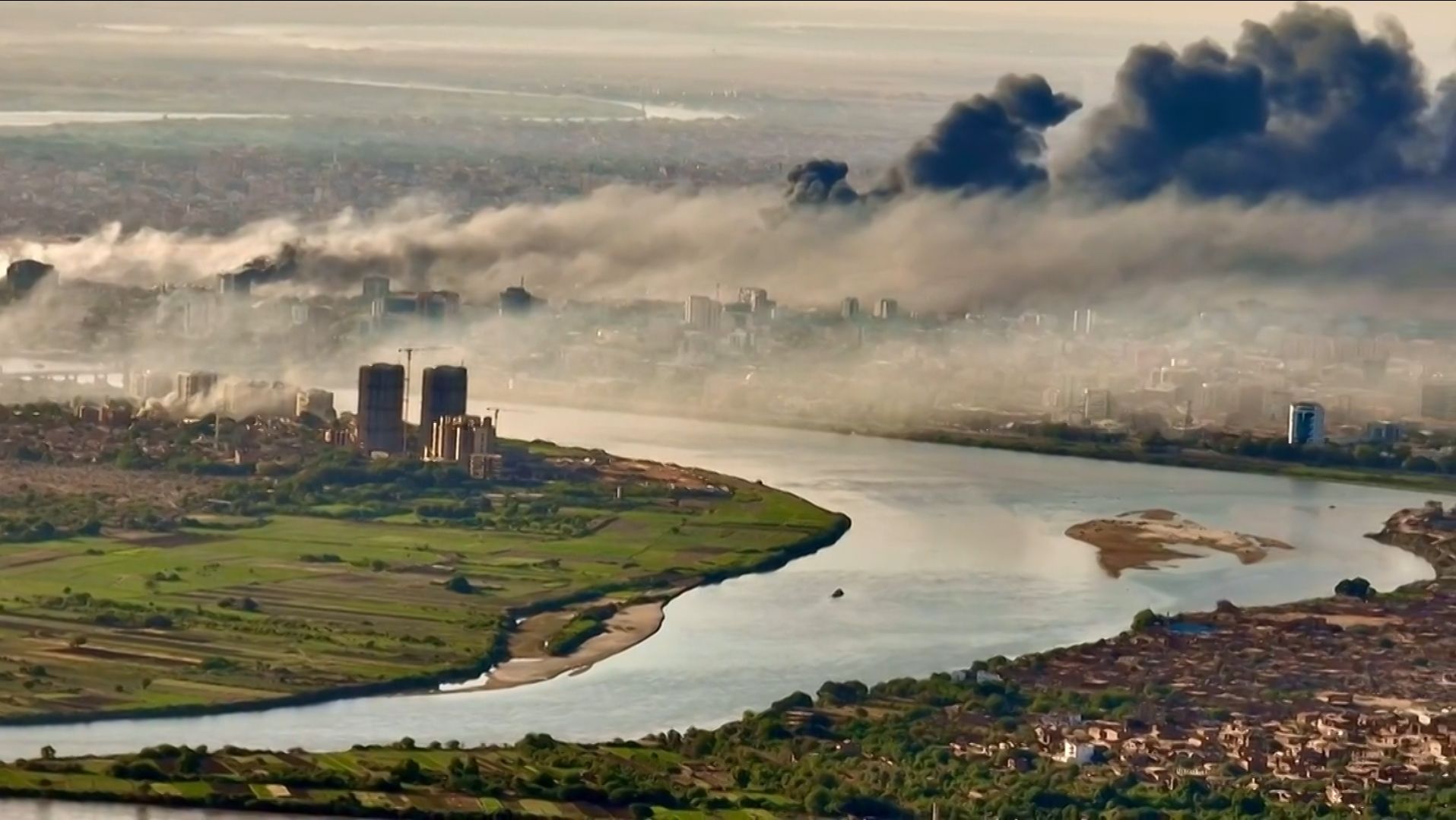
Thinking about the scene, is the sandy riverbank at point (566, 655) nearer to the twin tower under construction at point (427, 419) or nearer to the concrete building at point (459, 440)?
the concrete building at point (459, 440)

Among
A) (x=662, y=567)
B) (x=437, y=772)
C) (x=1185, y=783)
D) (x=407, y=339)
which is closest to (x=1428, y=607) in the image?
(x=662, y=567)

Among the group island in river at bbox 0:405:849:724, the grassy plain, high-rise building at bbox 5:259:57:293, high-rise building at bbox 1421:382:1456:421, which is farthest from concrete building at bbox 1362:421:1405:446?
the grassy plain

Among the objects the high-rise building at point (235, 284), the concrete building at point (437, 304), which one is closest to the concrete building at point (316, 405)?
the high-rise building at point (235, 284)

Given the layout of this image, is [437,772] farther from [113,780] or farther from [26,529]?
[26,529]

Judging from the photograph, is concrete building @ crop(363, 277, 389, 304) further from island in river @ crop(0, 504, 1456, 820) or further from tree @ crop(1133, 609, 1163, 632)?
island in river @ crop(0, 504, 1456, 820)

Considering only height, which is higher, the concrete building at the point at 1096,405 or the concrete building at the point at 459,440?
the concrete building at the point at 1096,405

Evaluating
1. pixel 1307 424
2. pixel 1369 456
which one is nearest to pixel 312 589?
pixel 1369 456

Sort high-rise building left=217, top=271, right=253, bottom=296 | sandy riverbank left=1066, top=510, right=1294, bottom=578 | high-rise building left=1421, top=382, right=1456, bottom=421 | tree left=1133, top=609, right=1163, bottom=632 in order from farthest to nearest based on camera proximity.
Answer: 1. high-rise building left=1421, top=382, right=1456, bottom=421
2. high-rise building left=217, top=271, right=253, bottom=296
3. sandy riverbank left=1066, top=510, right=1294, bottom=578
4. tree left=1133, top=609, right=1163, bottom=632
